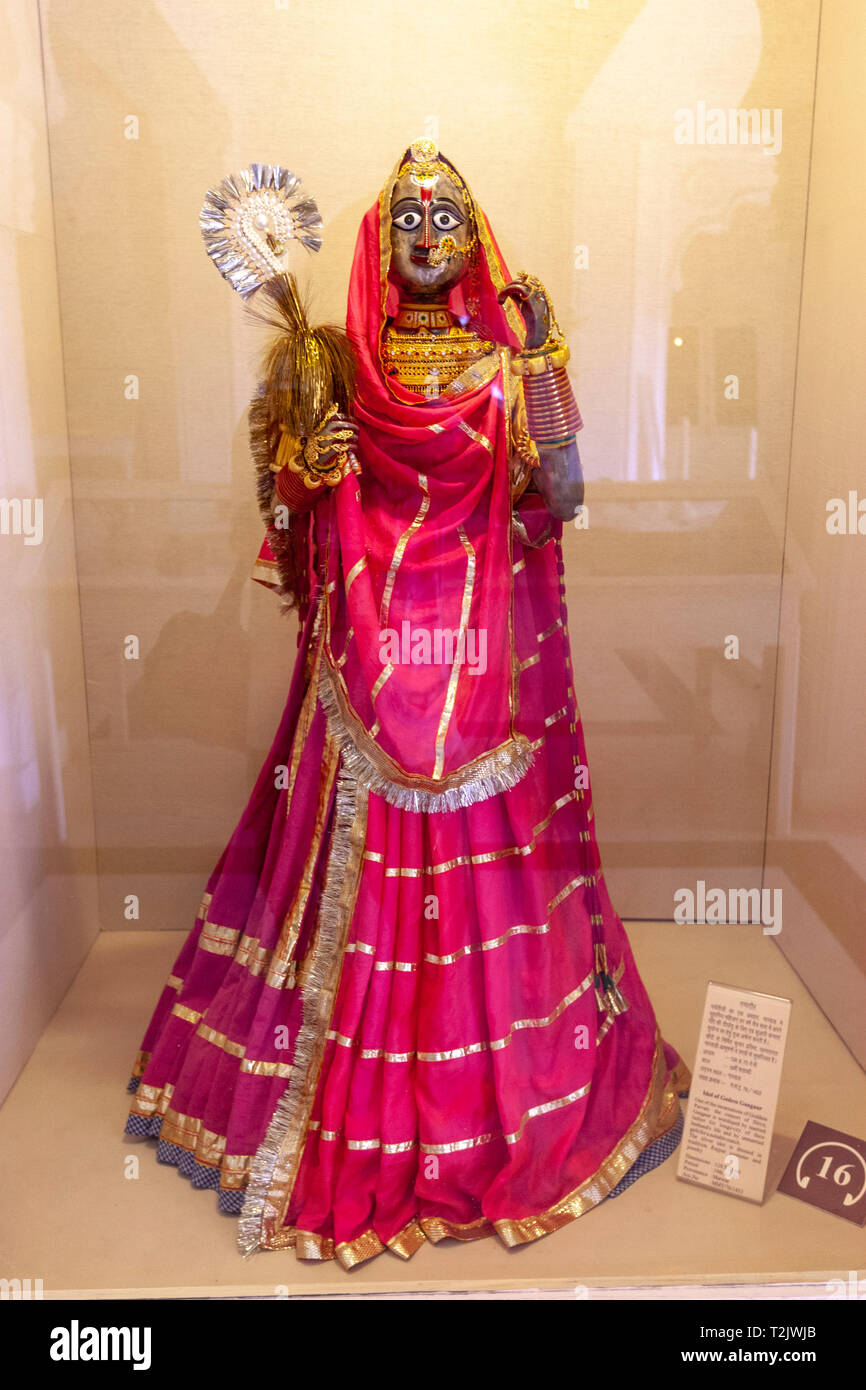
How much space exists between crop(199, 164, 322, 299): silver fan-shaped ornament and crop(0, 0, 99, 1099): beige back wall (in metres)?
0.42

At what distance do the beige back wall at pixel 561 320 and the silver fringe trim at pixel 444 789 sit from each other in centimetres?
66

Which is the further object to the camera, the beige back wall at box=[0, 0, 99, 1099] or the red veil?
the beige back wall at box=[0, 0, 99, 1099]

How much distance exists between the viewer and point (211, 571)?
2285 mm

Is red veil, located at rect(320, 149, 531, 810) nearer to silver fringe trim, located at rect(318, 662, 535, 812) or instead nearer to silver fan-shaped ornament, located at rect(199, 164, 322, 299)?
silver fringe trim, located at rect(318, 662, 535, 812)

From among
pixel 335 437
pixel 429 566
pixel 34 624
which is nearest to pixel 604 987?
pixel 429 566

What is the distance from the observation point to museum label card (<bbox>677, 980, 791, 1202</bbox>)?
1.81 metres

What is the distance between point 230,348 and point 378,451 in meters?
0.55

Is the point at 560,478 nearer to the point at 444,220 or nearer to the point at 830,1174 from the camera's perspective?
the point at 444,220

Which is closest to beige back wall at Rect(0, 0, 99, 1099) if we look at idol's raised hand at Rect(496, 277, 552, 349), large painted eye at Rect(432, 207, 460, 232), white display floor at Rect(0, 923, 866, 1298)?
white display floor at Rect(0, 923, 866, 1298)

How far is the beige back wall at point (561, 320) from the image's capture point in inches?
75.2

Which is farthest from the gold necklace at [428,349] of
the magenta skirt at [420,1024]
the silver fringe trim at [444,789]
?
the silver fringe trim at [444,789]
